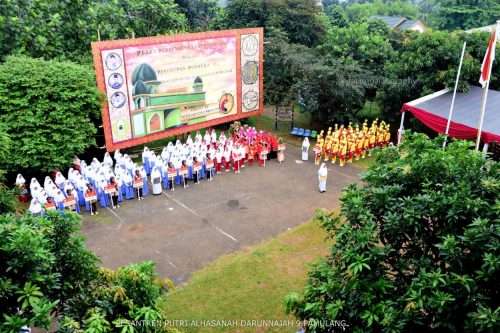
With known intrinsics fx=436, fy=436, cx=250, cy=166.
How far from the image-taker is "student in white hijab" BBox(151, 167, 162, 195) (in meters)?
12.7

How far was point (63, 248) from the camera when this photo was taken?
180 inches

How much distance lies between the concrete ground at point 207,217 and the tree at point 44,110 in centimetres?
216

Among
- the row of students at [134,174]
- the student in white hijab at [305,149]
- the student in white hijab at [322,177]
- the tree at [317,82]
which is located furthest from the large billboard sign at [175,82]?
the student in white hijab at [322,177]

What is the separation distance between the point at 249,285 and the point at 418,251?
4.77m

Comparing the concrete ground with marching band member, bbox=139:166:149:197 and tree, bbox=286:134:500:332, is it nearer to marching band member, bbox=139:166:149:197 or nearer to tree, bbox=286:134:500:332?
marching band member, bbox=139:166:149:197

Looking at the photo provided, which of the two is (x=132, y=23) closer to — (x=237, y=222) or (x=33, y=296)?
(x=237, y=222)

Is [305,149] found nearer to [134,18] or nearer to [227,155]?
[227,155]

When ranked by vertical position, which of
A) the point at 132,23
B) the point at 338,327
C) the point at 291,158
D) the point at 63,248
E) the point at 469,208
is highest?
the point at 132,23

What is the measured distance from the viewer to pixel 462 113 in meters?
14.4

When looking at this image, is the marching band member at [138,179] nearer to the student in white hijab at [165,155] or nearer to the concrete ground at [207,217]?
the concrete ground at [207,217]

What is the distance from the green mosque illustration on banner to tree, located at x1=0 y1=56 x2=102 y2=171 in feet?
4.91

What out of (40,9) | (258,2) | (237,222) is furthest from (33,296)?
(258,2)

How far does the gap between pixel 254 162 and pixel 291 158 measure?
1447mm

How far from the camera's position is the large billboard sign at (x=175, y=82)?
13.3 metres
